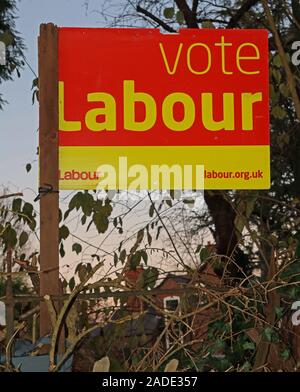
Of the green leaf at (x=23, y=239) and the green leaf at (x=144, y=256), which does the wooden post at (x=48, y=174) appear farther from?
the green leaf at (x=144, y=256)

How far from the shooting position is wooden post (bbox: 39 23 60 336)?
493 centimetres

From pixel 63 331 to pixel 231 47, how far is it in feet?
7.11

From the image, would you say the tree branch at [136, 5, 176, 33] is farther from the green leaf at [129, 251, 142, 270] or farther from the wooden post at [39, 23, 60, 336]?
the wooden post at [39, 23, 60, 336]

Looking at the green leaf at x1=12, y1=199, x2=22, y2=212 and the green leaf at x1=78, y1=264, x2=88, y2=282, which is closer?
the green leaf at x1=78, y1=264, x2=88, y2=282

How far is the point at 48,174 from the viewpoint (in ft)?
16.2

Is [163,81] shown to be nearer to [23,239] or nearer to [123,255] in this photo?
[123,255]

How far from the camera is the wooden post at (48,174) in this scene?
4934mm

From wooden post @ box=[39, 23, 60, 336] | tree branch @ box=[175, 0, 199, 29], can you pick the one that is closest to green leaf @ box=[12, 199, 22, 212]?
wooden post @ box=[39, 23, 60, 336]

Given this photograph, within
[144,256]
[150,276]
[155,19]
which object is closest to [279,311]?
[150,276]

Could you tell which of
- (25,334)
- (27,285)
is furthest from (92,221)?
(25,334)

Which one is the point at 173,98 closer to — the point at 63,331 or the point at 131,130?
the point at 131,130

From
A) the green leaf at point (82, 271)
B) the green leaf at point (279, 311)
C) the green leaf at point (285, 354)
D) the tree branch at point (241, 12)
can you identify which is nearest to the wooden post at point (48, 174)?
the green leaf at point (82, 271)

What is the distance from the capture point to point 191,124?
199 inches
